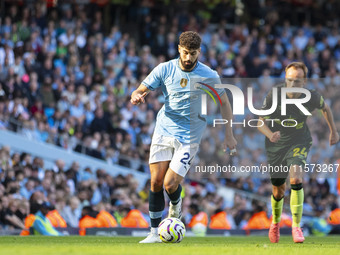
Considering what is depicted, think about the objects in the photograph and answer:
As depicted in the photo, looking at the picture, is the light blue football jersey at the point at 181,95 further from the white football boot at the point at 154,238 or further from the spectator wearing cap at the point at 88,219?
the spectator wearing cap at the point at 88,219

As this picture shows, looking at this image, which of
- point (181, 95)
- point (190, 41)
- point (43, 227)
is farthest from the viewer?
point (43, 227)

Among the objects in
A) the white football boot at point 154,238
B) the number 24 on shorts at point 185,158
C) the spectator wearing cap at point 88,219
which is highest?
the number 24 on shorts at point 185,158

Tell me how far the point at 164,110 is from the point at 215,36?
14160 mm

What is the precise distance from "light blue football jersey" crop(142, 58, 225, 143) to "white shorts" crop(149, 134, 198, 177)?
2.6 inches

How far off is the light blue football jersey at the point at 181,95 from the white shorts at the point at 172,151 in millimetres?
67

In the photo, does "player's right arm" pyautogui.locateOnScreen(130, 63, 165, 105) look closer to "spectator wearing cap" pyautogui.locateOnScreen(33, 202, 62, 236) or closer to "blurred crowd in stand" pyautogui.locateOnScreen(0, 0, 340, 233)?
"blurred crowd in stand" pyautogui.locateOnScreen(0, 0, 340, 233)

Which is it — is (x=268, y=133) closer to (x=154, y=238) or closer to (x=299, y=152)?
(x=299, y=152)

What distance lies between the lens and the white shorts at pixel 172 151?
9938mm

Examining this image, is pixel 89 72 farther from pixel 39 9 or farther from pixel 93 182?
pixel 93 182

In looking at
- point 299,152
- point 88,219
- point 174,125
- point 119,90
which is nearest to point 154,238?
point 174,125

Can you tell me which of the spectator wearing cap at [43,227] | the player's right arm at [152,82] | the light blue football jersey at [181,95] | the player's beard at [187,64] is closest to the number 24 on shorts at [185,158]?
the light blue football jersey at [181,95]

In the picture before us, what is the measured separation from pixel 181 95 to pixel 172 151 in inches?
29.6

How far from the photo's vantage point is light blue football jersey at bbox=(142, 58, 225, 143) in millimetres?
10031

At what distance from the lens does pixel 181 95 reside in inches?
396
